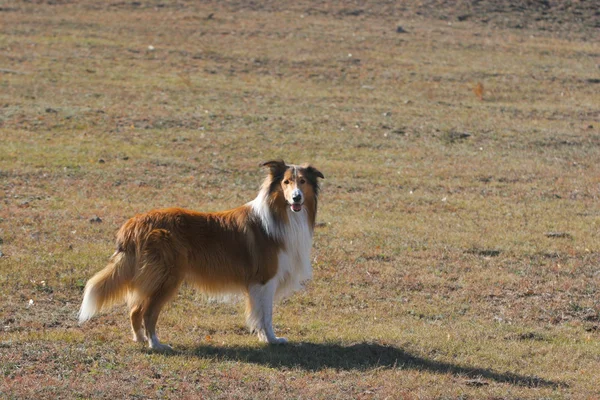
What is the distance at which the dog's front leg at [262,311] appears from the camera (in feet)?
29.0

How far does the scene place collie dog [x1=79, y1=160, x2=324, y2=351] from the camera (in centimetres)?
838

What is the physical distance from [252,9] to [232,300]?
96.7ft

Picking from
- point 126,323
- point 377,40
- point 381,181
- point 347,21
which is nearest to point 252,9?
point 347,21

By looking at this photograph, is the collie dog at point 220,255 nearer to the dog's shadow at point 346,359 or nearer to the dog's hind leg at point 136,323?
the dog's hind leg at point 136,323

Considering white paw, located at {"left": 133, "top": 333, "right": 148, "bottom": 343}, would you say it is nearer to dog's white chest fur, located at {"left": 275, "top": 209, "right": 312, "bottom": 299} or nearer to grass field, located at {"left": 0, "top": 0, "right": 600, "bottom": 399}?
grass field, located at {"left": 0, "top": 0, "right": 600, "bottom": 399}

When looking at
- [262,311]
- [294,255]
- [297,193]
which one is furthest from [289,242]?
[262,311]

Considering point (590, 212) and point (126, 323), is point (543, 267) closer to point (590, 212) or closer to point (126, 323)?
point (590, 212)

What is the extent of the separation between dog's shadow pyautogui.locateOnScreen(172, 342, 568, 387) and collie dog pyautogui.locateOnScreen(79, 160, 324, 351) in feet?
1.12

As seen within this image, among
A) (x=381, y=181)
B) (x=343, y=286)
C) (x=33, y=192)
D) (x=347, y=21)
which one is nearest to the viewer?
(x=343, y=286)

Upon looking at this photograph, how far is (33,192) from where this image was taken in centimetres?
1534

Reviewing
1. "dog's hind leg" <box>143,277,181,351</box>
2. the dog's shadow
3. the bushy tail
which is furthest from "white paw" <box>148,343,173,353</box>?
the bushy tail

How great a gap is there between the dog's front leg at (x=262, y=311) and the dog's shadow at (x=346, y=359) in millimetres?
171

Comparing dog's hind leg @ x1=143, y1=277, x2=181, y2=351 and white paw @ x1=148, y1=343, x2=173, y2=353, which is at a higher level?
dog's hind leg @ x1=143, y1=277, x2=181, y2=351

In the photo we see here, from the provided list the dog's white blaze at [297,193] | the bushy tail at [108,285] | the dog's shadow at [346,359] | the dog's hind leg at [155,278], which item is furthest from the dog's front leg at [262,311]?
the bushy tail at [108,285]
